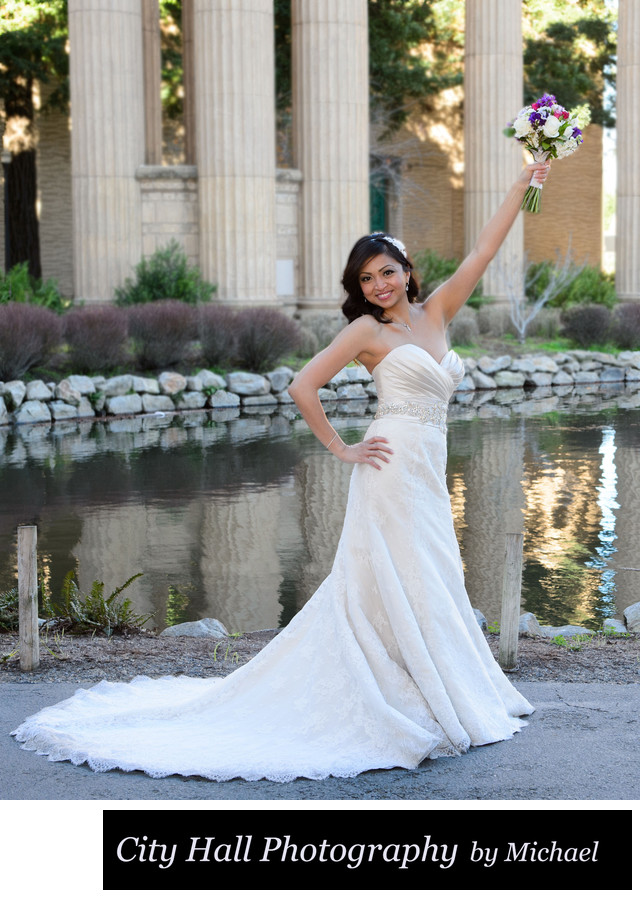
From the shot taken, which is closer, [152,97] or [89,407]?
Result: [89,407]

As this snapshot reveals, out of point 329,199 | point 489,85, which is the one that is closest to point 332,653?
point 329,199

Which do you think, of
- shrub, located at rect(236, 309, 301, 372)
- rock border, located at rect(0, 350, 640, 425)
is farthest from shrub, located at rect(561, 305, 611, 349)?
shrub, located at rect(236, 309, 301, 372)

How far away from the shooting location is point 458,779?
5.05 meters

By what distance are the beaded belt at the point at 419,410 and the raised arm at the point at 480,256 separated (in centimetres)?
44

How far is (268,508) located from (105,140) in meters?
15.2

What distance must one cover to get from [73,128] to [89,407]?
7649 mm

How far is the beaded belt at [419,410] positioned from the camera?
5672mm

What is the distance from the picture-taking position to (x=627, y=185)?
34438mm

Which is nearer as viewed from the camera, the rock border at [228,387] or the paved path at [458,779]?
the paved path at [458,779]

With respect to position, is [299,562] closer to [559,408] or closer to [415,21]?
[559,408]

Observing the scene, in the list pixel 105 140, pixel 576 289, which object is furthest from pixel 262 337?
pixel 576 289

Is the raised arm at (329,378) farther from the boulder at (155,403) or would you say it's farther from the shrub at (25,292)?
the shrub at (25,292)

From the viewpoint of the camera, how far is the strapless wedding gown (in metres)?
5.31

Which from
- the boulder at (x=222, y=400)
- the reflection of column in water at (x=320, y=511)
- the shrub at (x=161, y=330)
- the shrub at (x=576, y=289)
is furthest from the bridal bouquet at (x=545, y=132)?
the shrub at (x=576, y=289)
